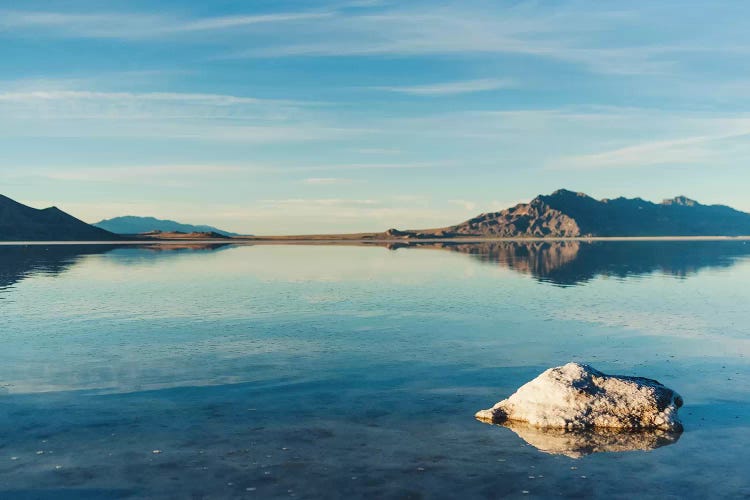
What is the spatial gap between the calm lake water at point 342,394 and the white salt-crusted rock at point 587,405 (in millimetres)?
749

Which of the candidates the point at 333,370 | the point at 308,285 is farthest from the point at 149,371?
the point at 308,285

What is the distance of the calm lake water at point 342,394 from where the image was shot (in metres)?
13.8

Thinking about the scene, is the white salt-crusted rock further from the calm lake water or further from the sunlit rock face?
the calm lake water

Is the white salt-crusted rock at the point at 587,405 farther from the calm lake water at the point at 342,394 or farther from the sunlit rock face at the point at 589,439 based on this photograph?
the calm lake water at the point at 342,394

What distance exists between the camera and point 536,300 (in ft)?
147

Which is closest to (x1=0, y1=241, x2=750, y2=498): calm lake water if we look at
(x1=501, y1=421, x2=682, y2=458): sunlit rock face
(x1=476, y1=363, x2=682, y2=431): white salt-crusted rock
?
(x1=501, y1=421, x2=682, y2=458): sunlit rock face

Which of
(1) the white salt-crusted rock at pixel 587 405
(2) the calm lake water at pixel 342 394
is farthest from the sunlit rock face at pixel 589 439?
(1) the white salt-crusted rock at pixel 587 405

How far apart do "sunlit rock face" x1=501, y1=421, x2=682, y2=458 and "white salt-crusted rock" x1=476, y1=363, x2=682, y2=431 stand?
0.27 meters

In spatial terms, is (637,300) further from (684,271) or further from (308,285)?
(684,271)

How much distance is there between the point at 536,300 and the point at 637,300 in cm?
705

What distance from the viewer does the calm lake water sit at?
13820mm

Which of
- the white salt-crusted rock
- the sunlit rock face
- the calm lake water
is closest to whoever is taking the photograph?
the calm lake water

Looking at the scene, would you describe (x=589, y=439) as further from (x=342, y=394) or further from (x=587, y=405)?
(x=342, y=394)

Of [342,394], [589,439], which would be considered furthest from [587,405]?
[342,394]
